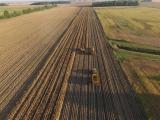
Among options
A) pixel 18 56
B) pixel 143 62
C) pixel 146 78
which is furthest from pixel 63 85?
pixel 143 62

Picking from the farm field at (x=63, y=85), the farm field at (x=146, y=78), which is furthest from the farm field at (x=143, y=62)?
the farm field at (x=63, y=85)

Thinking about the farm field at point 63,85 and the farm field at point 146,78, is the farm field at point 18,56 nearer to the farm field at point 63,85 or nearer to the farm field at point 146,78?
the farm field at point 63,85

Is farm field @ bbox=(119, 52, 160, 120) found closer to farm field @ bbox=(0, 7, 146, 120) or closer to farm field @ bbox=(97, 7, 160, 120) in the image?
farm field @ bbox=(97, 7, 160, 120)

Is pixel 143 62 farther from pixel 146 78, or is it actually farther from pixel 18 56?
pixel 18 56

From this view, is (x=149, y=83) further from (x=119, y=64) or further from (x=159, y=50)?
(x=159, y=50)

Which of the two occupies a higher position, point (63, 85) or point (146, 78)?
point (63, 85)

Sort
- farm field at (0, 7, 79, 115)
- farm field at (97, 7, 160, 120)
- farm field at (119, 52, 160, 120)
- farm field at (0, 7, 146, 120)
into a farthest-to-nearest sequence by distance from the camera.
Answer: farm field at (0, 7, 79, 115), farm field at (97, 7, 160, 120), farm field at (119, 52, 160, 120), farm field at (0, 7, 146, 120)

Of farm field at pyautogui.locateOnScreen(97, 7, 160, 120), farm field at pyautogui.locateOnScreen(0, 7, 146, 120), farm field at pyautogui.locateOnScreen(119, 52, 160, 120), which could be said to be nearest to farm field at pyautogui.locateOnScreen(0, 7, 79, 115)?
farm field at pyautogui.locateOnScreen(0, 7, 146, 120)

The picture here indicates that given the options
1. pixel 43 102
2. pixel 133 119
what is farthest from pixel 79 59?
pixel 133 119
